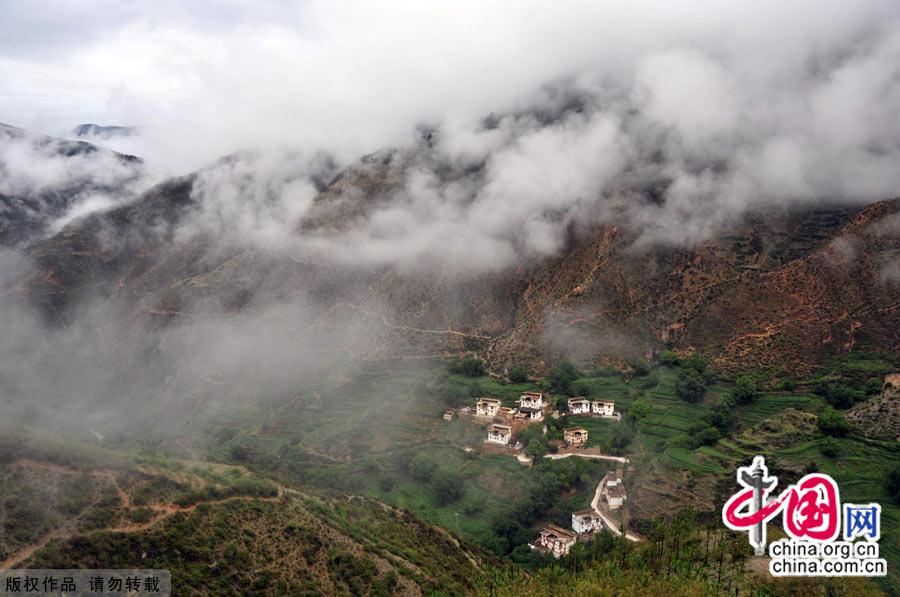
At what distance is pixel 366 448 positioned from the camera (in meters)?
49.2

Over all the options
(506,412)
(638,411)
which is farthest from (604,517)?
(506,412)

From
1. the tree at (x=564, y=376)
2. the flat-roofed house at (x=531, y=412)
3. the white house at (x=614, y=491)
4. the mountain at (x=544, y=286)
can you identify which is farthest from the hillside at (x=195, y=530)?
the mountain at (x=544, y=286)

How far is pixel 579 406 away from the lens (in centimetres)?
5059

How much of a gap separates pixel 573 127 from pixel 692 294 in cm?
2511

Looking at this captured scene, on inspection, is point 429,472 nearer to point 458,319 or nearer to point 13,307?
point 458,319

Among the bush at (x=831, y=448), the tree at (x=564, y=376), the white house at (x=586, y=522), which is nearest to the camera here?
the bush at (x=831, y=448)

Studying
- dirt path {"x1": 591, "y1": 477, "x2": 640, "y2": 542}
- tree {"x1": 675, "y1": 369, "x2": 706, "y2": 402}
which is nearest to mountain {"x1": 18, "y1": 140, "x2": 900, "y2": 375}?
tree {"x1": 675, "y1": 369, "x2": 706, "y2": 402}

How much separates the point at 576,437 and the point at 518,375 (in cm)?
1001

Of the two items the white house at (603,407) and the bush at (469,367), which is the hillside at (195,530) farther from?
the bush at (469,367)

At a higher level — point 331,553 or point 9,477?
point 9,477

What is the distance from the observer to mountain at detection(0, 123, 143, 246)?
90.7 meters

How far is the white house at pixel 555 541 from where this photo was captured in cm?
3734

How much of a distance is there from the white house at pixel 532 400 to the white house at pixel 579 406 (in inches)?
106

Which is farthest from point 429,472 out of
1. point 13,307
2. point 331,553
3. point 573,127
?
point 13,307
